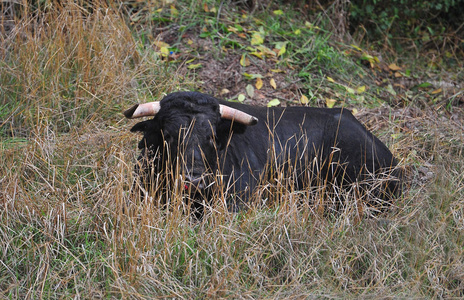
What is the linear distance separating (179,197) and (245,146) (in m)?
1.49

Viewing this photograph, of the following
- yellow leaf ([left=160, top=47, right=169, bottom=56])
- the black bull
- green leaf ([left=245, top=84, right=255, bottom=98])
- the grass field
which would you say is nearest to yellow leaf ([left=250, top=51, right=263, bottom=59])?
the grass field

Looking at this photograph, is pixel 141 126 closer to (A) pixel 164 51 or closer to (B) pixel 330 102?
(A) pixel 164 51

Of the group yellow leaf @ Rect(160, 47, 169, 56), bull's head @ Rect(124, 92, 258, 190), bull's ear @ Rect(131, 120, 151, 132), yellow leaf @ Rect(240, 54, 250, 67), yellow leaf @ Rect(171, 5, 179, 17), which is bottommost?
yellow leaf @ Rect(240, 54, 250, 67)

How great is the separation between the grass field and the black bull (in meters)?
0.27

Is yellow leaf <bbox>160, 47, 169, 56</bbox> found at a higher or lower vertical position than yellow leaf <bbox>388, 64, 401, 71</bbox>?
higher

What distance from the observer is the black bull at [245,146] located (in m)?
4.87

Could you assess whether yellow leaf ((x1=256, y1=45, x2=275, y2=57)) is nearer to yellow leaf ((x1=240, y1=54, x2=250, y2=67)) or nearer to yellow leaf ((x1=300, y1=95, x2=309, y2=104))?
yellow leaf ((x1=240, y1=54, x2=250, y2=67))

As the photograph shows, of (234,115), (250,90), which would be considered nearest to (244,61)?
(250,90)

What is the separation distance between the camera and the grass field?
3.94m

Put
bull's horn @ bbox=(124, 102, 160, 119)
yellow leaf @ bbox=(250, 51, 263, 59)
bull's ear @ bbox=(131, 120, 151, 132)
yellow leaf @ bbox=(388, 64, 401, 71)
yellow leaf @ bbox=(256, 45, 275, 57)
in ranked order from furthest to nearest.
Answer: yellow leaf @ bbox=(388, 64, 401, 71) → yellow leaf @ bbox=(256, 45, 275, 57) → yellow leaf @ bbox=(250, 51, 263, 59) → bull's ear @ bbox=(131, 120, 151, 132) → bull's horn @ bbox=(124, 102, 160, 119)

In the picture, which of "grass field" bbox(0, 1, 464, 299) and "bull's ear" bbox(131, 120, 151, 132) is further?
"bull's ear" bbox(131, 120, 151, 132)

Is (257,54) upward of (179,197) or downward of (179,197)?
downward

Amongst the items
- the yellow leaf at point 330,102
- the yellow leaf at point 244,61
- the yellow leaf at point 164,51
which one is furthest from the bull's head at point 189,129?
the yellow leaf at point 244,61

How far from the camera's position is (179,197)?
13.9ft
